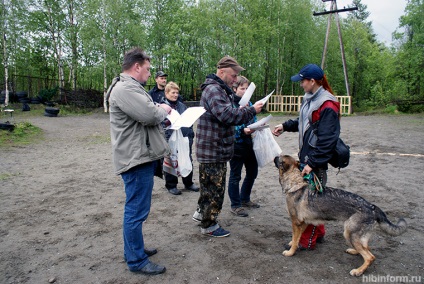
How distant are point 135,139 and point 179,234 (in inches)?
67.1

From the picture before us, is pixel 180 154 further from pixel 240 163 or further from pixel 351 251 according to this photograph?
pixel 351 251

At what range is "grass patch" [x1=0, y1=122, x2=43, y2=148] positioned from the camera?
10.7 m

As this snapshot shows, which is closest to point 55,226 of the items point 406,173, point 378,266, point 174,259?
point 174,259

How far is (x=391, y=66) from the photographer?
2848cm

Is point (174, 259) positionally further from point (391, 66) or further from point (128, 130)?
point (391, 66)

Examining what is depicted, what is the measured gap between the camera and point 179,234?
13.2 feet

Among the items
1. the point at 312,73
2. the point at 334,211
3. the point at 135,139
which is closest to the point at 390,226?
the point at 334,211

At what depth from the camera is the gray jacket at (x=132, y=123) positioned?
276cm

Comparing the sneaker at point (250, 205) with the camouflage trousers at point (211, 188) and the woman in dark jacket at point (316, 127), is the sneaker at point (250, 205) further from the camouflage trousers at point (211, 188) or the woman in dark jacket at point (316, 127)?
the woman in dark jacket at point (316, 127)

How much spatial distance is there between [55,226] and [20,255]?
0.78 metres

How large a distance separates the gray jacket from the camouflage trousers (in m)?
0.85

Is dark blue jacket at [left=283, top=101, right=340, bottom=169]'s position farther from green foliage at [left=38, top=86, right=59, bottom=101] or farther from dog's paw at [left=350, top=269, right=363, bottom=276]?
green foliage at [left=38, top=86, right=59, bottom=101]

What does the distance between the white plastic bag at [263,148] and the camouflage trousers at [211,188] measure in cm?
78

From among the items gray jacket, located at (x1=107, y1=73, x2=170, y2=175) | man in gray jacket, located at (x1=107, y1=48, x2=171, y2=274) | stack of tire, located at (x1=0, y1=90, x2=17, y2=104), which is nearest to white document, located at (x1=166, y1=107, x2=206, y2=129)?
man in gray jacket, located at (x1=107, y1=48, x2=171, y2=274)
